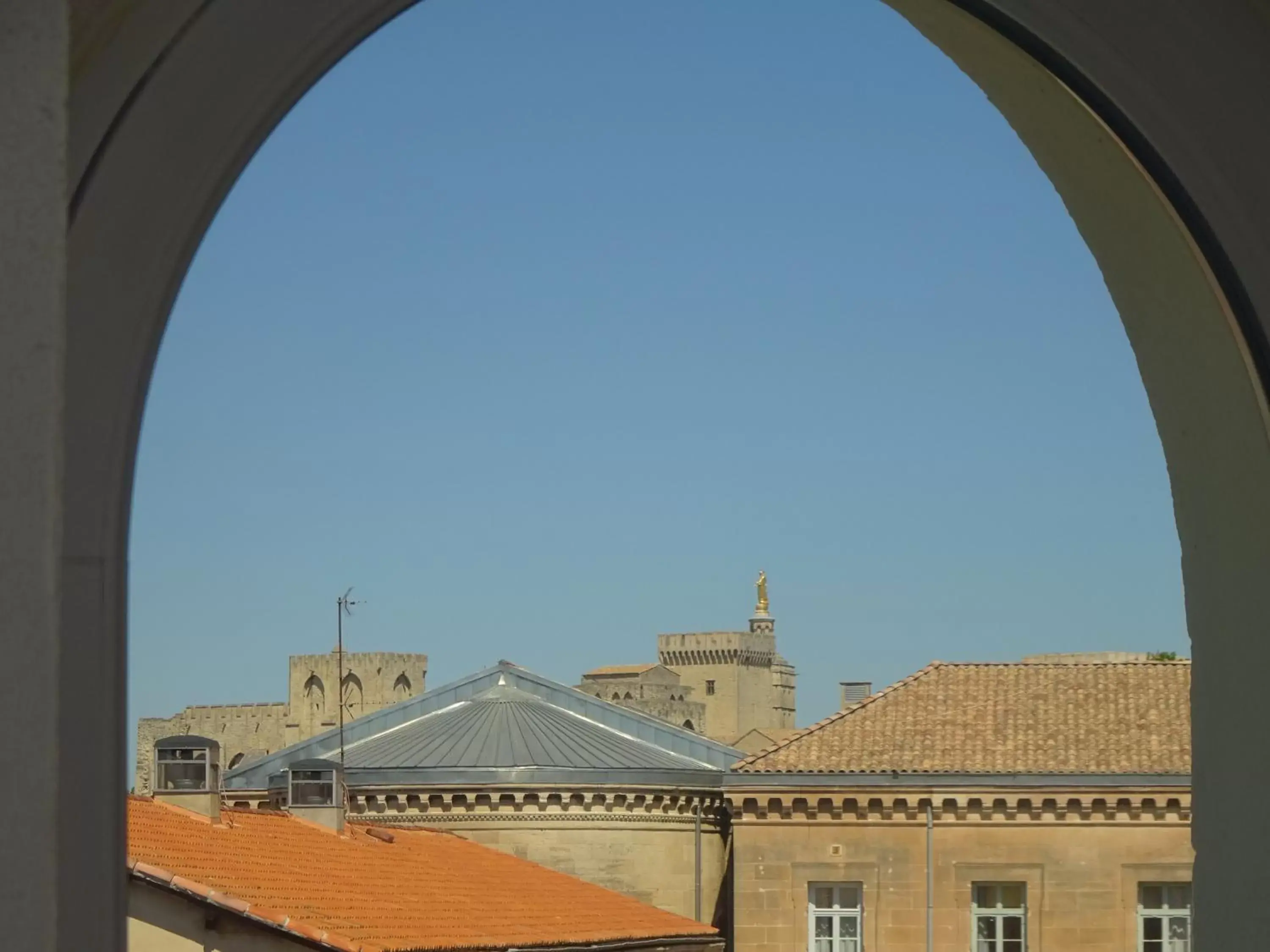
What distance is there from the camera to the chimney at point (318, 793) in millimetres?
22219

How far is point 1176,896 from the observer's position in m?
26.6

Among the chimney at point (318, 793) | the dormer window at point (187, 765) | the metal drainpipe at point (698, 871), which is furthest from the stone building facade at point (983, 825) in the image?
the dormer window at point (187, 765)

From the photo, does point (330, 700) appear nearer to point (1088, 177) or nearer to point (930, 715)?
point (930, 715)

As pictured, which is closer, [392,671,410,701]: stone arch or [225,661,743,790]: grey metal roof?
[225,661,743,790]: grey metal roof

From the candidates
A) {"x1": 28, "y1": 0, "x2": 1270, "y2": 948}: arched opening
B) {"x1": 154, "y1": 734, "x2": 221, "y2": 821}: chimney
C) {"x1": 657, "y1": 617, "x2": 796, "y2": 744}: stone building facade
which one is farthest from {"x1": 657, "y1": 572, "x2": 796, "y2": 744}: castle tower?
{"x1": 28, "y1": 0, "x2": 1270, "y2": 948}: arched opening

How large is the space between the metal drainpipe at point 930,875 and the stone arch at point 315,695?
3388 cm

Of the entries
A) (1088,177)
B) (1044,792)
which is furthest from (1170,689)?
(1088,177)

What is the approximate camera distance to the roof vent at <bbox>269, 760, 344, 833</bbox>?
22.2m

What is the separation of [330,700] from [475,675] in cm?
2659

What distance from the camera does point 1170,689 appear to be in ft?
89.6

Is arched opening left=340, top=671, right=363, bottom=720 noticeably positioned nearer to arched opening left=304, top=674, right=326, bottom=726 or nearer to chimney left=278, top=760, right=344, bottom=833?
arched opening left=304, top=674, right=326, bottom=726

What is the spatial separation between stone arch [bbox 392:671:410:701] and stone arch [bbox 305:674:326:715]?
7.54 ft

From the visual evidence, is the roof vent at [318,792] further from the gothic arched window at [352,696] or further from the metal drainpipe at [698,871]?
the gothic arched window at [352,696]

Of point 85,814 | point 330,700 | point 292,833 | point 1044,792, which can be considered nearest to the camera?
point 85,814
